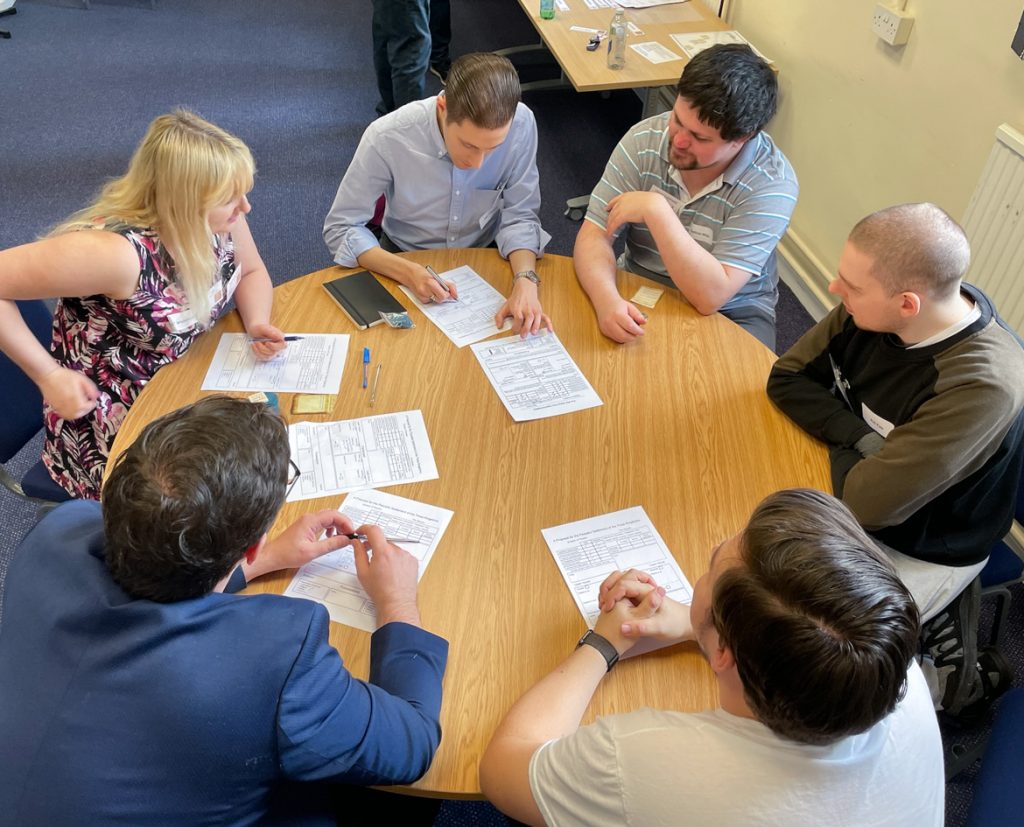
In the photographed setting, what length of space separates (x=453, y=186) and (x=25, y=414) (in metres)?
1.28

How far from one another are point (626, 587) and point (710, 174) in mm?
1358

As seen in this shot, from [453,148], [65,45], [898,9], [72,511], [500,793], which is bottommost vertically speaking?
[65,45]

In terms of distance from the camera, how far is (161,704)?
94cm

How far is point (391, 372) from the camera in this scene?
6.04 feet

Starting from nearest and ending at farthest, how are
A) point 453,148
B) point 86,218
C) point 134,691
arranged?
point 134,691
point 86,218
point 453,148

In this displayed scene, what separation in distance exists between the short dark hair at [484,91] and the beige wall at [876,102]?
1.55 m

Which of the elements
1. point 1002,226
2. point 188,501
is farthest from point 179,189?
point 1002,226

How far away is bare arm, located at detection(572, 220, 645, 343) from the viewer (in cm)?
197

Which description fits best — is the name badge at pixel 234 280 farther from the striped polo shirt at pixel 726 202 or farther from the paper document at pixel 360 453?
the striped polo shirt at pixel 726 202

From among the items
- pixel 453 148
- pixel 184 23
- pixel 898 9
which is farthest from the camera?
pixel 184 23

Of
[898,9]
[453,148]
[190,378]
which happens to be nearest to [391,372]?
[190,378]

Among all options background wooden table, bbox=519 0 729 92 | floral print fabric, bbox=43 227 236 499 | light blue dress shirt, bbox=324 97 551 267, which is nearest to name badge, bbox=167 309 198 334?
floral print fabric, bbox=43 227 236 499

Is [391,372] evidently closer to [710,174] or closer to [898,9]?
[710,174]

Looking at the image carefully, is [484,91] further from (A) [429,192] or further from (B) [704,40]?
(B) [704,40]
